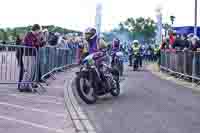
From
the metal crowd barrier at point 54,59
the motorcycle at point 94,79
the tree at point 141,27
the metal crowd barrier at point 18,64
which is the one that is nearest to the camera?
the motorcycle at point 94,79

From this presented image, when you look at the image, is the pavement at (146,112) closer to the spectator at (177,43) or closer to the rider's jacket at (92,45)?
the rider's jacket at (92,45)

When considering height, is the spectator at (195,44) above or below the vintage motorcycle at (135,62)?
above

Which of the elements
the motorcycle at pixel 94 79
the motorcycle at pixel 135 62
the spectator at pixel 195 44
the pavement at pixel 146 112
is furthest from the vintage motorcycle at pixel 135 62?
the motorcycle at pixel 94 79

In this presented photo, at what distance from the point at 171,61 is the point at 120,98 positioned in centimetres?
953

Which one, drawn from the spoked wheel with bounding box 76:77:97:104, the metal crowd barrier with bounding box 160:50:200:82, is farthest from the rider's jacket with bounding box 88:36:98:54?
the metal crowd barrier with bounding box 160:50:200:82

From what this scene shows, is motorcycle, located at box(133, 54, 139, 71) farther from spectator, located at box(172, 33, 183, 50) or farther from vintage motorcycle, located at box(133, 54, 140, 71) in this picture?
spectator, located at box(172, 33, 183, 50)

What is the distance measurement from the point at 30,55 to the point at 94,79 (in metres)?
2.43

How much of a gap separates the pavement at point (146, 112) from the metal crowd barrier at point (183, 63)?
3.10m

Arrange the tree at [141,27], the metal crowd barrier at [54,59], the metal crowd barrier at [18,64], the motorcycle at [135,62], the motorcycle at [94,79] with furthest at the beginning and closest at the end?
the tree at [141,27] < the motorcycle at [135,62] < the metal crowd barrier at [54,59] < the metal crowd barrier at [18,64] < the motorcycle at [94,79]

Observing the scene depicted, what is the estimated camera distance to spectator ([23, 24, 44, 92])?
43.5 feet

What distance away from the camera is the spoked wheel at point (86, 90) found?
1120 centimetres

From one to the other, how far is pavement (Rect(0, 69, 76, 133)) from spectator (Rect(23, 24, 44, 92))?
45 centimetres

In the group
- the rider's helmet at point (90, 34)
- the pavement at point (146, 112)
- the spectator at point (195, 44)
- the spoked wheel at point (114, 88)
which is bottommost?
the pavement at point (146, 112)

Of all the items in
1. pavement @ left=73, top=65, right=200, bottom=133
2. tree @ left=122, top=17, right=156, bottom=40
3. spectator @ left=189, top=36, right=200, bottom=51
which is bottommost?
pavement @ left=73, top=65, right=200, bottom=133
